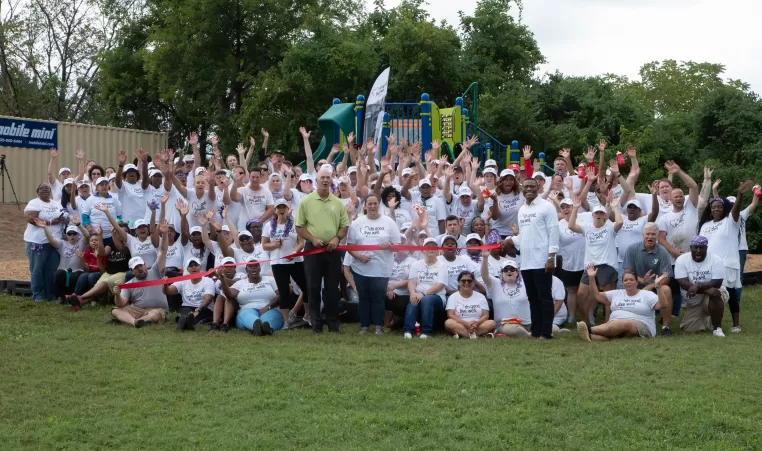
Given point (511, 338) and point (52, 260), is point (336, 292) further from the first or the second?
point (52, 260)

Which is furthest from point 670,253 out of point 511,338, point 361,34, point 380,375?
point 361,34

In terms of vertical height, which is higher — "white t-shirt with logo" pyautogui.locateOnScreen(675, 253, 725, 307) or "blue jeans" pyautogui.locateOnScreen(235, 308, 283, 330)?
"white t-shirt with logo" pyautogui.locateOnScreen(675, 253, 725, 307)

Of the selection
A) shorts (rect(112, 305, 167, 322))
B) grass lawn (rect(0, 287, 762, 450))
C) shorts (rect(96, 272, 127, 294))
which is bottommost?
grass lawn (rect(0, 287, 762, 450))

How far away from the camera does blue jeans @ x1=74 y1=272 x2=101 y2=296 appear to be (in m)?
13.8

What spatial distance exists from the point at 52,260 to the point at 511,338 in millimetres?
7161

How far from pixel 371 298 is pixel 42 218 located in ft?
18.8

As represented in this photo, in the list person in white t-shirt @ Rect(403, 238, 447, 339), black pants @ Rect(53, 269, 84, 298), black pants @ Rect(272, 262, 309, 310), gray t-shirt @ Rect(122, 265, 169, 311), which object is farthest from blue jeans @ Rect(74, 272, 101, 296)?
person in white t-shirt @ Rect(403, 238, 447, 339)

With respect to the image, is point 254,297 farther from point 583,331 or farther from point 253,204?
point 583,331

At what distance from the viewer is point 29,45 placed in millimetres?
45438

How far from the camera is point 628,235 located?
1218cm

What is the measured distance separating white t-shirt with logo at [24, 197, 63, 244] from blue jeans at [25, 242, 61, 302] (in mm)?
94

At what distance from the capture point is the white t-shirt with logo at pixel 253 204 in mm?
13211

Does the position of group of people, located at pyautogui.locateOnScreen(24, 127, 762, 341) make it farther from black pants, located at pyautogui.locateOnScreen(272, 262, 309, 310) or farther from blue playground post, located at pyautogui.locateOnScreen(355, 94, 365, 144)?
blue playground post, located at pyautogui.locateOnScreen(355, 94, 365, 144)

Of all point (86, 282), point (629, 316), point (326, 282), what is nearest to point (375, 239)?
point (326, 282)
